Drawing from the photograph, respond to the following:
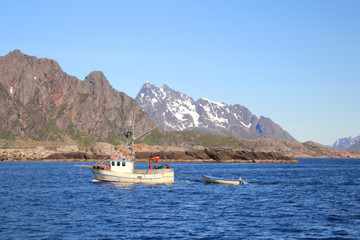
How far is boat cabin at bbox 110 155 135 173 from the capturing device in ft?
298

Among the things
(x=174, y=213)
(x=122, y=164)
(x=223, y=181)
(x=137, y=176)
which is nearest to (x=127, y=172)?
(x=122, y=164)

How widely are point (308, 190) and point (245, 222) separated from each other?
42.2m

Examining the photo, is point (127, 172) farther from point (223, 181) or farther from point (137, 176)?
point (223, 181)

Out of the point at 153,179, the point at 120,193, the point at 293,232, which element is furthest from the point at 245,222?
the point at 153,179

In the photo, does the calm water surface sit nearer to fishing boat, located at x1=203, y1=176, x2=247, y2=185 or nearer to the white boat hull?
the white boat hull

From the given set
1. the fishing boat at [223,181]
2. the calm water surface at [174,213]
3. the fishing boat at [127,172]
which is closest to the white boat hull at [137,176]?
the fishing boat at [127,172]

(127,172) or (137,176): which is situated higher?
(127,172)

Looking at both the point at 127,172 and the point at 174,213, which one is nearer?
the point at 174,213

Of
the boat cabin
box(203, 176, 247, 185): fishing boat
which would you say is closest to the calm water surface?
the boat cabin

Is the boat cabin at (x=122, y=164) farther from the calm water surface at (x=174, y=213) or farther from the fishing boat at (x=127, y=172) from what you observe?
the calm water surface at (x=174, y=213)

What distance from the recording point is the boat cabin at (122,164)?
90.8 m

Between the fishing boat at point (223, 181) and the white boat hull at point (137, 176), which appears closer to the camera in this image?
the white boat hull at point (137, 176)

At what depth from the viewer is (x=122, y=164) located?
9156 centimetres

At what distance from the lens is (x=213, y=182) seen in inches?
3994
